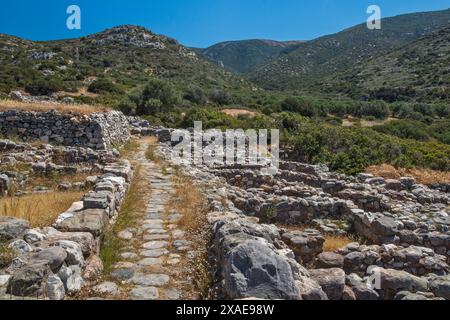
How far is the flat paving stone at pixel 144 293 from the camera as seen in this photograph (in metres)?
4.44

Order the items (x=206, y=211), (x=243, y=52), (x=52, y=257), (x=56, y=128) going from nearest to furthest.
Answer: (x=52, y=257) < (x=206, y=211) < (x=56, y=128) < (x=243, y=52)

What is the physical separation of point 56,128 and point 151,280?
498 inches

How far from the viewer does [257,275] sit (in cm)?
392

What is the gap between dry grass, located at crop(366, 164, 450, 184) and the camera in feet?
55.1

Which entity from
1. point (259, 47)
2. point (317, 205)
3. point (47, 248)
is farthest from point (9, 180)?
point (259, 47)

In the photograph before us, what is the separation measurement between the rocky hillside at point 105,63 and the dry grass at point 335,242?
35.4 m

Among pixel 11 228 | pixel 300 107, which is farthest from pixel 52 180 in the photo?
pixel 300 107

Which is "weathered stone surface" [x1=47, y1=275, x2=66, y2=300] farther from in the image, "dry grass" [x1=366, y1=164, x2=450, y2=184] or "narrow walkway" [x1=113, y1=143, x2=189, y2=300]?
"dry grass" [x1=366, y1=164, x2=450, y2=184]

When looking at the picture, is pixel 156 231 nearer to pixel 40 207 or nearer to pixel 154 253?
pixel 154 253

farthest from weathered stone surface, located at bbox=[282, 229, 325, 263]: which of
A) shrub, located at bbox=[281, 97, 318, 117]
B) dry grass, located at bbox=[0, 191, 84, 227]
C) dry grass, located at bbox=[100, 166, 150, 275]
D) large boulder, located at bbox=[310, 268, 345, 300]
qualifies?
shrub, located at bbox=[281, 97, 318, 117]

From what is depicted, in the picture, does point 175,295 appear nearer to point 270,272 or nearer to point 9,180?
point 270,272

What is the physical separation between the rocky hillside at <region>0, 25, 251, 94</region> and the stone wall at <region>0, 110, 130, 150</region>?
2293 centimetres

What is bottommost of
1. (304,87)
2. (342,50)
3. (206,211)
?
(206,211)
